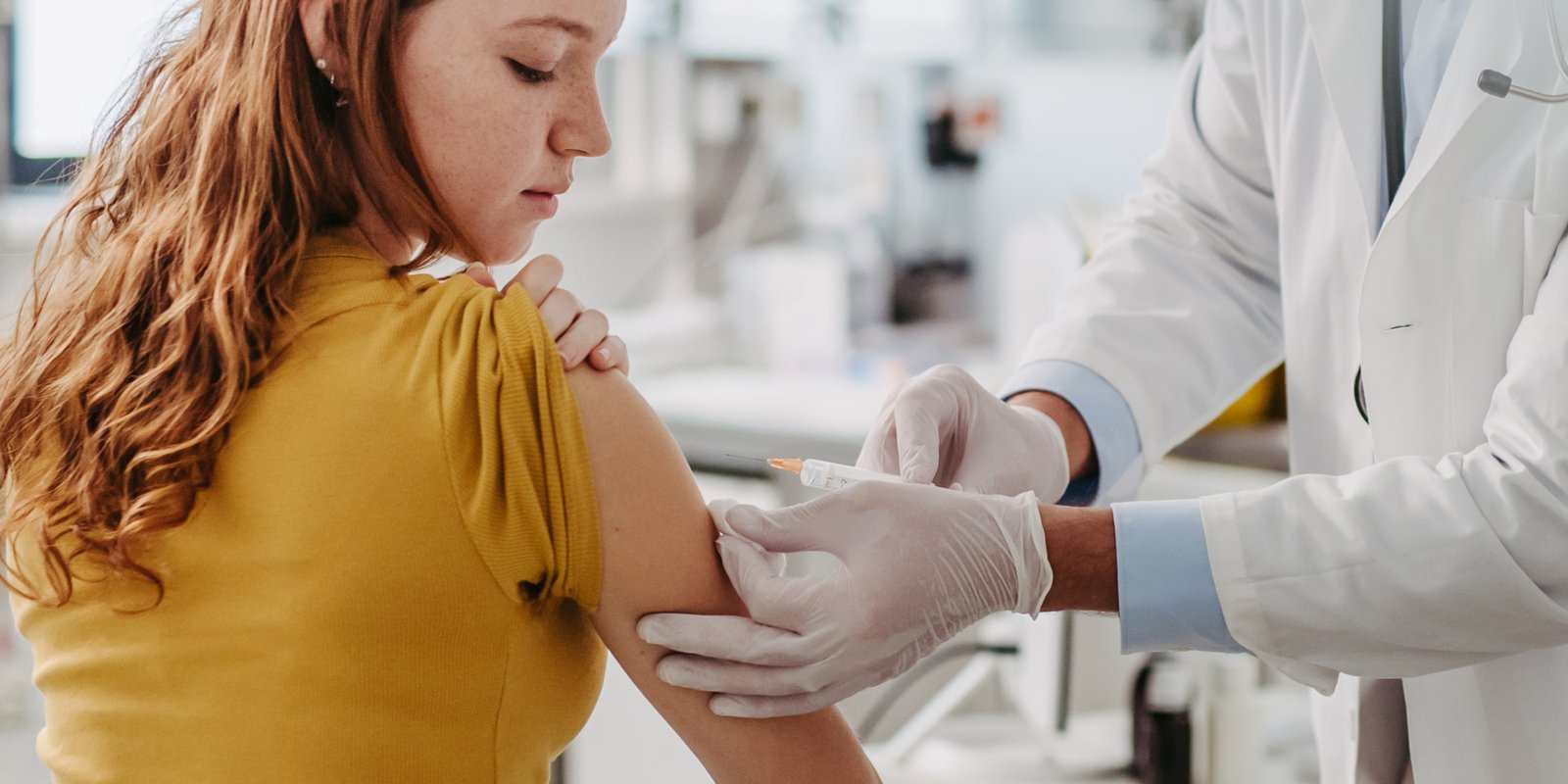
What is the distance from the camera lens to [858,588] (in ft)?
3.09

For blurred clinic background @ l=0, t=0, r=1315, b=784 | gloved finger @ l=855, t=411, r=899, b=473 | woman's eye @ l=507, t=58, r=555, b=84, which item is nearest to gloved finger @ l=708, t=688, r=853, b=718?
gloved finger @ l=855, t=411, r=899, b=473

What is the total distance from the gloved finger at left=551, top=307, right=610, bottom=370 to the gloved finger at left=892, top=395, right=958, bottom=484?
0.31 m

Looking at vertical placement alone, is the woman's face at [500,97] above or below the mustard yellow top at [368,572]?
above

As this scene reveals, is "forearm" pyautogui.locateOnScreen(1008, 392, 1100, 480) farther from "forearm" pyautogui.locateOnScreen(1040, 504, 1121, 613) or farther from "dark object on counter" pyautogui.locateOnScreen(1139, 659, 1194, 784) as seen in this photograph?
"dark object on counter" pyautogui.locateOnScreen(1139, 659, 1194, 784)

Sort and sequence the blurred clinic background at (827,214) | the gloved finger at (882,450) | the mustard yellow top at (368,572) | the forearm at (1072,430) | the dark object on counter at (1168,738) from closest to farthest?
the mustard yellow top at (368,572) < the gloved finger at (882,450) < the forearm at (1072,430) < the dark object on counter at (1168,738) < the blurred clinic background at (827,214)

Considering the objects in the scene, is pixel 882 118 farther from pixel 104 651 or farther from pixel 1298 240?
pixel 104 651

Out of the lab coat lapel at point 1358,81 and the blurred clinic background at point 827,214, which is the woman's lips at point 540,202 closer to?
the lab coat lapel at point 1358,81

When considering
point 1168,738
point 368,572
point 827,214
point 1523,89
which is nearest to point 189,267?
point 368,572

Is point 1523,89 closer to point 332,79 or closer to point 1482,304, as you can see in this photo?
point 1482,304

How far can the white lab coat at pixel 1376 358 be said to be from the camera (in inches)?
36.1

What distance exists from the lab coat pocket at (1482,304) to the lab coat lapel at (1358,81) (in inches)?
4.8

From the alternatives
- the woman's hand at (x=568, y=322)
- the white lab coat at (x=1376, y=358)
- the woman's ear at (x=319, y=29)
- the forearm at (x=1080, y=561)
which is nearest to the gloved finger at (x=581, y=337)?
the woman's hand at (x=568, y=322)

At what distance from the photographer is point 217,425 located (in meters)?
0.81

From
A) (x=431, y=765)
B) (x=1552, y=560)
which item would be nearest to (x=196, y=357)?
(x=431, y=765)
